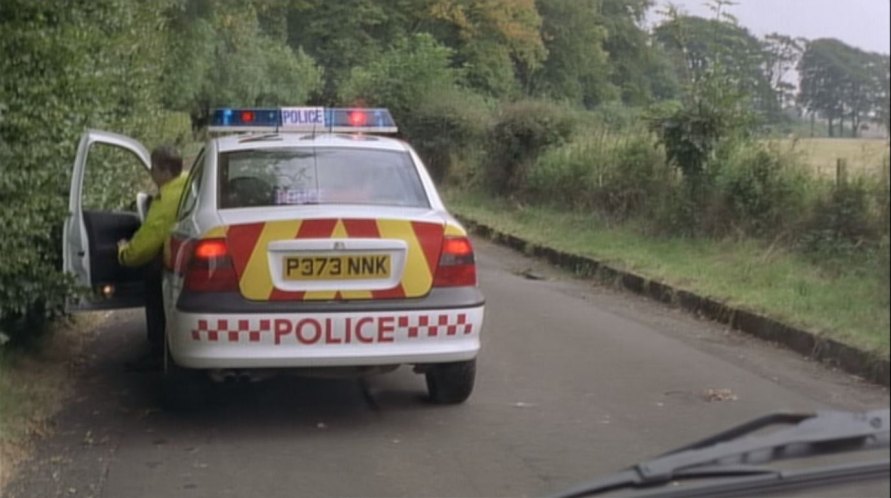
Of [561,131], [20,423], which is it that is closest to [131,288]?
[20,423]

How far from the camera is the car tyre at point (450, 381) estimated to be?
25.4 feet

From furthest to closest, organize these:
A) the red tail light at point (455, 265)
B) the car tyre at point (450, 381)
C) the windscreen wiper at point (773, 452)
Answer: the car tyre at point (450, 381) < the red tail light at point (455, 265) < the windscreen wiper at point (773, 452)

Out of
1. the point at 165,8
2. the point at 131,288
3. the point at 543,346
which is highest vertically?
the point at 165,8

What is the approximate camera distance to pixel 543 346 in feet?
33.0

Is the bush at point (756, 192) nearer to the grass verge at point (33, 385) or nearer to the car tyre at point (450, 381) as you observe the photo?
the car tyre at point (450, 381)

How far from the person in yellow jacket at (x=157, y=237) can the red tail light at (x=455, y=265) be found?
1.79 m

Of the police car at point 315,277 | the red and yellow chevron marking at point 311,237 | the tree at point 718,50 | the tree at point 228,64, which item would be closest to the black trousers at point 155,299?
the police car at point 315,277

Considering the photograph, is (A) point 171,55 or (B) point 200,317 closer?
(B) point 200,317

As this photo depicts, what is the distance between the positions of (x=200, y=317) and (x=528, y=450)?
5.73ft

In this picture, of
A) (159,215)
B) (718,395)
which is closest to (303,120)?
(159,215)

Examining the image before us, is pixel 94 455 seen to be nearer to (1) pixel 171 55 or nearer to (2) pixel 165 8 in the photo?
(2) pixel 165 8

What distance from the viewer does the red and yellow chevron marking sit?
6938 millimetres

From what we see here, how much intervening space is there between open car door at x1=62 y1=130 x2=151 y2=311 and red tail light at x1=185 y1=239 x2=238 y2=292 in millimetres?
1646

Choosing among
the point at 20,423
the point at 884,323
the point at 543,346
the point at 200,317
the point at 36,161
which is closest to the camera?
the point at 884,323
